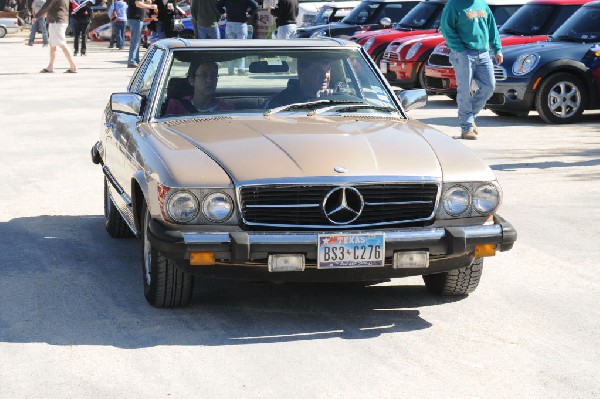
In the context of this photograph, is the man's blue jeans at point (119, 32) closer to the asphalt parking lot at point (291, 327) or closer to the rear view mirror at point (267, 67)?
Answer: the asphalt parking lot at point (291, 327)

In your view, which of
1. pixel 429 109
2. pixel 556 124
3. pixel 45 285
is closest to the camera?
pixel 45 285

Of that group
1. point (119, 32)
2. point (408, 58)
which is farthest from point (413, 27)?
point (119, 32)

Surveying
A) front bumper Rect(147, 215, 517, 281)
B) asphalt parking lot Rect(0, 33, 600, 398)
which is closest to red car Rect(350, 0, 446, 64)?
asphalt parking lot Rect(0, 33, 600, 398)

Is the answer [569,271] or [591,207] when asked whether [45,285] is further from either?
[591,207]

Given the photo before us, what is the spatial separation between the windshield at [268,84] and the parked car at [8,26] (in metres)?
40.8

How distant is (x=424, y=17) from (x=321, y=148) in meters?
16.1

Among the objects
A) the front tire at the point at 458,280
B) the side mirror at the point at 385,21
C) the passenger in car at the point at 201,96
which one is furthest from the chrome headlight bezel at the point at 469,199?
the side mirror at the point at 385,21

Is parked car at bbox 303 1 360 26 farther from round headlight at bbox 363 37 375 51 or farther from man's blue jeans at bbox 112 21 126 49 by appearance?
man's blue jeans at bbox 112 21 126 49

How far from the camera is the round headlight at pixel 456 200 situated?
6.62 m

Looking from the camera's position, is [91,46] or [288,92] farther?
[91,46]

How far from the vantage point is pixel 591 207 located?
1027 centimetres

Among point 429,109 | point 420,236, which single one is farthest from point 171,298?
point 429,109

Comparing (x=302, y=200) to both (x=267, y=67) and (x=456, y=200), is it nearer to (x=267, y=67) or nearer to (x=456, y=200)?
(x=456, y=200)

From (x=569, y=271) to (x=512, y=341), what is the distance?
1.78 meters
